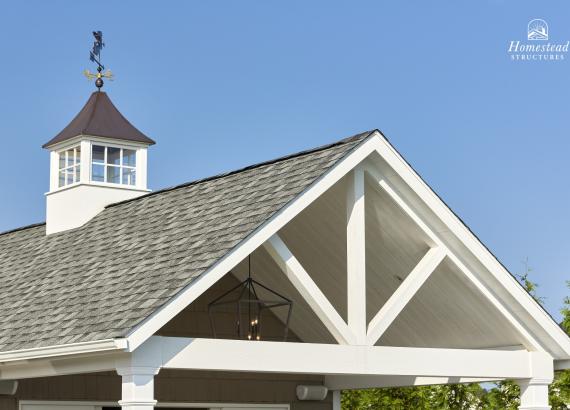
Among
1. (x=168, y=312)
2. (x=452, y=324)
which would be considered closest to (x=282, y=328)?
(x=452, y=324)

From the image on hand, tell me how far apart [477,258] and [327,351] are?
217 centimetres

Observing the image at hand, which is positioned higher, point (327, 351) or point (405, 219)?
point (405, 219)

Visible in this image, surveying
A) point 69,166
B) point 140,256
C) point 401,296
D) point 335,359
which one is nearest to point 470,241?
point 401,296

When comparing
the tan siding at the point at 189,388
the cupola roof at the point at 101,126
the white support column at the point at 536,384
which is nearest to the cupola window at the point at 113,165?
the cupola roof at the point at 101,126

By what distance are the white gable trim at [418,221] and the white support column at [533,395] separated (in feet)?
1.28

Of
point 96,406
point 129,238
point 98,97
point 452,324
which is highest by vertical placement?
point 98,97

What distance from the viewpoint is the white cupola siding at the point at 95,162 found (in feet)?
55.9

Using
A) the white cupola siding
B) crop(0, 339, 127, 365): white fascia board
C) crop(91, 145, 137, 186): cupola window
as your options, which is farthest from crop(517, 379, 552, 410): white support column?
crop(91, 145, 137, 186): cupola window

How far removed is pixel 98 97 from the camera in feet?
60.1

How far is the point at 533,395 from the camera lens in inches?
534

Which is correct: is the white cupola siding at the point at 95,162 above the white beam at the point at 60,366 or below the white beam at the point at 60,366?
above

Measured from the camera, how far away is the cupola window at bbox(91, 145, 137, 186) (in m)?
17.5

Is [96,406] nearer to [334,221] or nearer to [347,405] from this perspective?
[334,221]

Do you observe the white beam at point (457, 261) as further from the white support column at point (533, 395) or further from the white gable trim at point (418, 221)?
the white support column at point (533, 395)
